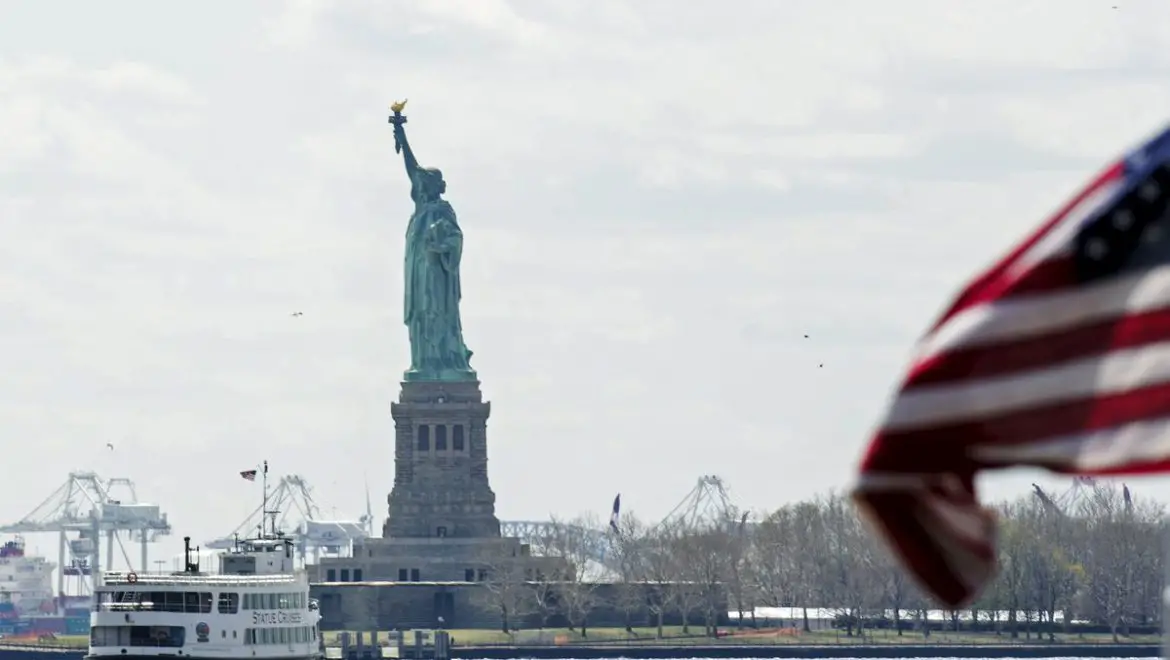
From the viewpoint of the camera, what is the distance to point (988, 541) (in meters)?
11.9

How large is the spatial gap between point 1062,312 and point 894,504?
3.01 ft

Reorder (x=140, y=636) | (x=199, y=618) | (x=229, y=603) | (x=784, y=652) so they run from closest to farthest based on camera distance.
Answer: (x=140, y=636), (x=199, y=618), (x=229, y=603), (x=784, y=652)

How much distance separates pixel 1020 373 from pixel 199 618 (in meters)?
102

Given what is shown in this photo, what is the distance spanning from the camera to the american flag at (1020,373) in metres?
11.9

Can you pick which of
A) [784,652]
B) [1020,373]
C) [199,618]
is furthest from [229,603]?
[1020,373]

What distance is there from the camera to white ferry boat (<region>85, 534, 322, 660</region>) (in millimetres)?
112250

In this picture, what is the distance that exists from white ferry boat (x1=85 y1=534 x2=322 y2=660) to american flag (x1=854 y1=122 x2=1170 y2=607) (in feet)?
331

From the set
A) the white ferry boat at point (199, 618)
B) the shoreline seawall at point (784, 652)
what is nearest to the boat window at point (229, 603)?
the white ferry boat at point (199, 618)

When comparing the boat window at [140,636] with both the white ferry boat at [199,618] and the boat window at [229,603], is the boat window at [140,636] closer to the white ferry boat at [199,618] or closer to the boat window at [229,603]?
the white ferry boat at [199,618]

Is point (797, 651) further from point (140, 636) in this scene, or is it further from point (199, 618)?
point (140, 636)

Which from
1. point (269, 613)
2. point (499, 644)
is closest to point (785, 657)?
point (499, 644)

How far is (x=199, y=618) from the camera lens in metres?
113

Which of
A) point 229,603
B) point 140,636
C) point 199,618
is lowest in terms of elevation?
point 140,636

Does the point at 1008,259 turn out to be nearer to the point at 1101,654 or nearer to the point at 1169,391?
the point at 1169,391
